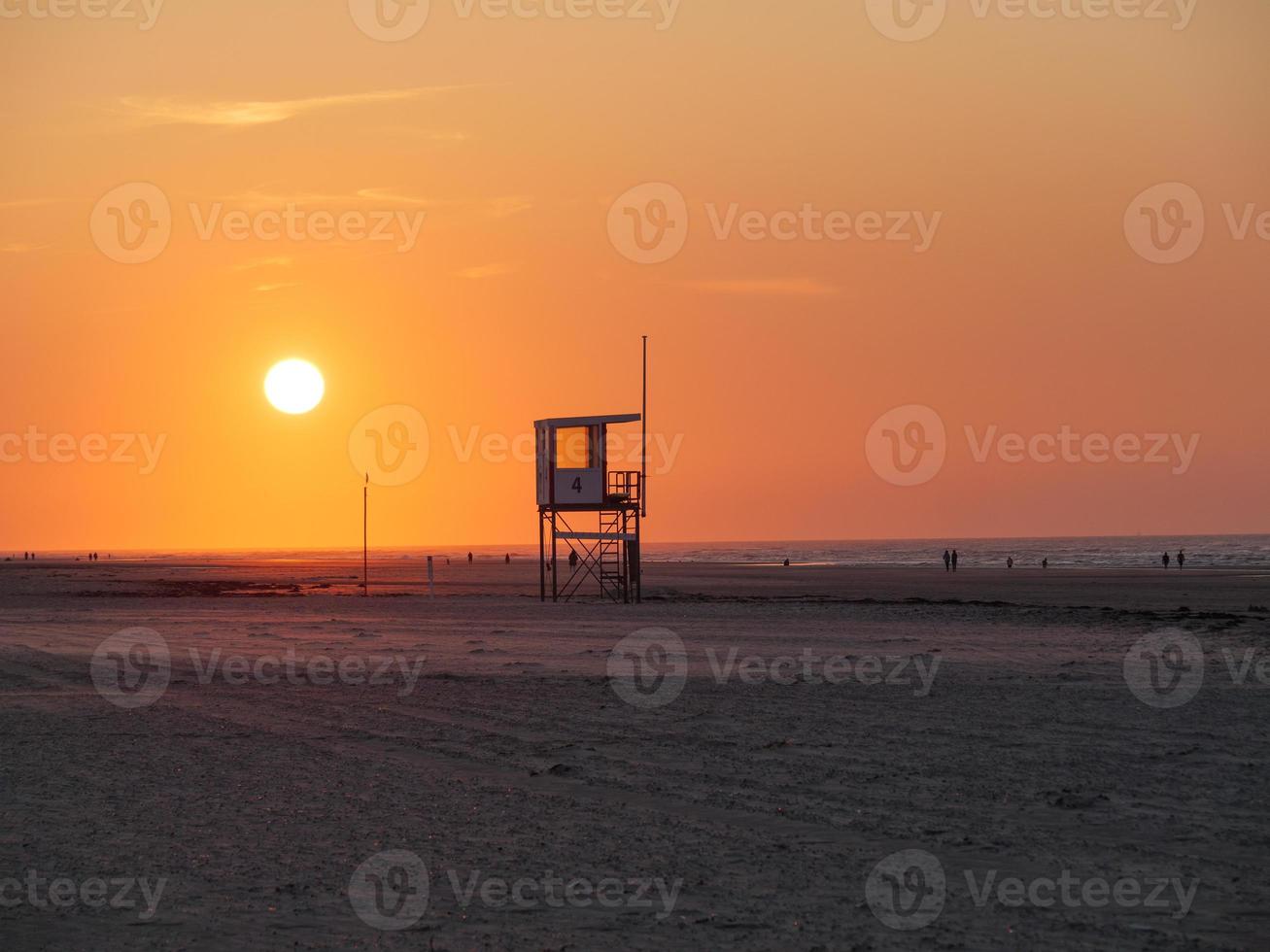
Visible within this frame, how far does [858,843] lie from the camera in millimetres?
10125

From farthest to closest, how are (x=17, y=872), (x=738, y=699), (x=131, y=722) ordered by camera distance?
(x=738, y=699) → (x=131, y=722) → (x=17, y=872)

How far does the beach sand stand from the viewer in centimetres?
833

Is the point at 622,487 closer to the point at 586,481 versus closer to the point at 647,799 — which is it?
the point at 586,481

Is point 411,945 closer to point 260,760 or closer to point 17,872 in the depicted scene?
point 17,872

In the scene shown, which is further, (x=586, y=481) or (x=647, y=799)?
(x=586, y=481)

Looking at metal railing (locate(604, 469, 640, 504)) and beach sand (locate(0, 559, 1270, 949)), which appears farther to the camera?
metal railing (locate(604, 469, 640, 504))

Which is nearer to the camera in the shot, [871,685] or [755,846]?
[755,846]

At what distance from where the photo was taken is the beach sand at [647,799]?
833 centimetres

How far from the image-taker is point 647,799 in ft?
39.1

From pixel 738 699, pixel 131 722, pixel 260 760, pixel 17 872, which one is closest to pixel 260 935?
pixel 17 872

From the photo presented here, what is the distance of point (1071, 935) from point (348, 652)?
67.3ft

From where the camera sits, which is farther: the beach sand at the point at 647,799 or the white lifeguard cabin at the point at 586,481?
the white lifeguard cabin at the point at 586,481

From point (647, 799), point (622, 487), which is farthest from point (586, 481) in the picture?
point (647, 799)

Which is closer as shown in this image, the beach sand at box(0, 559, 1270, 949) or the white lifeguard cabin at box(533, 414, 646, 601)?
the beach sand at box(0, 559, 1270, 949)
